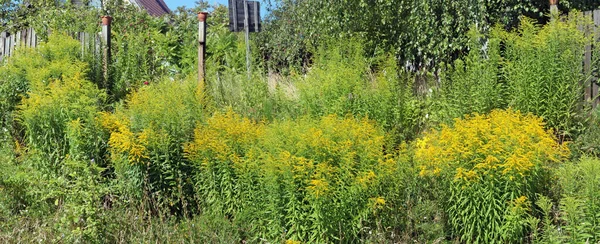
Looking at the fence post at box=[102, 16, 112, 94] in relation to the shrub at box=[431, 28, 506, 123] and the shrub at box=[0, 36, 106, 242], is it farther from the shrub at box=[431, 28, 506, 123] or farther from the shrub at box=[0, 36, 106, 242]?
the shrub at box=[431, 28, 506, 123]

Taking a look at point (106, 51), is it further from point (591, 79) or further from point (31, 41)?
point (591, 79)

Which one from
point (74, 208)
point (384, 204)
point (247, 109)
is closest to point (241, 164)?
point (384, 204)

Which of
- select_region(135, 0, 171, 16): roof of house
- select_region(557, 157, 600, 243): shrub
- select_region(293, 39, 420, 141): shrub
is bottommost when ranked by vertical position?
select_region(557, 157, 600, 243): shrub

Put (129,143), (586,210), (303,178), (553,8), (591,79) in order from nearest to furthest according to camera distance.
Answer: (586,210)
(303,178)
(129,143)
(591,79)
(553,8)

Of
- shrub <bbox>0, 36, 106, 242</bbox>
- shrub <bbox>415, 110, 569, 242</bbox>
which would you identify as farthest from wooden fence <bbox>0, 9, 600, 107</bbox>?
shrub <bbox>415, 110, 569, 242</bbox>

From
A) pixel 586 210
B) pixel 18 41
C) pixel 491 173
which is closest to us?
pixel 586 210

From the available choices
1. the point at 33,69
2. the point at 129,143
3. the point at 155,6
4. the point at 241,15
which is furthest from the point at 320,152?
the point at 155,6

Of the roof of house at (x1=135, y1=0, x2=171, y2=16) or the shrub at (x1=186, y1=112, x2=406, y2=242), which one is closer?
the shrub at (x1=186, y1=112, x2=406, y2=242)

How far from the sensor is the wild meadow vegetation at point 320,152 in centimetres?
417

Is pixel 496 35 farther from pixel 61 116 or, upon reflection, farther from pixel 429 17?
pixel 61 116

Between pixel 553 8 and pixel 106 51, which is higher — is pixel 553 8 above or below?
above

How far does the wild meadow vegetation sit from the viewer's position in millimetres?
4168

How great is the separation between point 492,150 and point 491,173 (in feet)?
0.57

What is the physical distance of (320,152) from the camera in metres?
4.33
